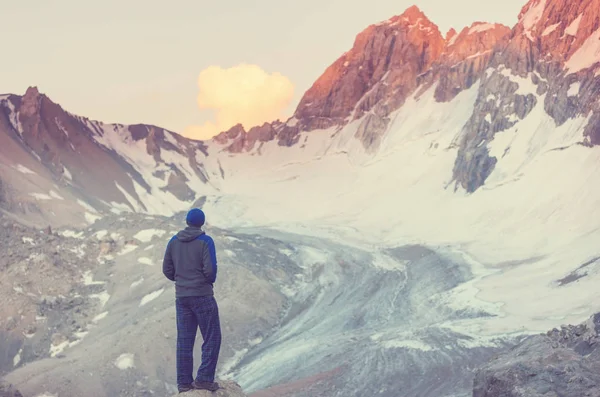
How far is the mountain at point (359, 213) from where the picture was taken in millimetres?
34062

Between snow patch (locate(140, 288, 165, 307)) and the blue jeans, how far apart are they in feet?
116

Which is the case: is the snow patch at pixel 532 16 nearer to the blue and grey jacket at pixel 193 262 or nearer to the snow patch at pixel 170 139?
the snow patch at pixel 170 139

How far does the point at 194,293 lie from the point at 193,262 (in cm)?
37

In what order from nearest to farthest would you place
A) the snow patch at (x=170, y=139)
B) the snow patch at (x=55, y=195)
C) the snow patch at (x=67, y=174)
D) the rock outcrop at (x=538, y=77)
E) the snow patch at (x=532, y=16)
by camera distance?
the snow patch at (x=55, y=195) → the rock outcrop at (x=538, y=77) → the snow patch at (x=532, y=16) → the snow patch at (x=67, y=174) → the snow patch at (x=170, y=139)

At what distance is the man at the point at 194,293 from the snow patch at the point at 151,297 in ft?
117

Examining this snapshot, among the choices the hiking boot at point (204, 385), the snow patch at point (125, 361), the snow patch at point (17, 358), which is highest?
the hiking boot at point (204, 385)

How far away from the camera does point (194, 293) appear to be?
7.51m

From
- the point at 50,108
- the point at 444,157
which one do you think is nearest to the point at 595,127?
the point at 444,157

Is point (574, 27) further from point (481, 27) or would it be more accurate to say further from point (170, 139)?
point (170, 139)

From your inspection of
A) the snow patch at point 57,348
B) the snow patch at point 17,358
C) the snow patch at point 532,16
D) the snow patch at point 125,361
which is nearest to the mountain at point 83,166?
the snow patch at point 57,348

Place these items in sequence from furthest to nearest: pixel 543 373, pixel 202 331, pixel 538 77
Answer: pixel 538 77 → pixel 543 373 → pixel 202 331

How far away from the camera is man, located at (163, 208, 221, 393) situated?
24.5 ft

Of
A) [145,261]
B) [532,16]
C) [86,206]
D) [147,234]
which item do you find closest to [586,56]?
[532,16]

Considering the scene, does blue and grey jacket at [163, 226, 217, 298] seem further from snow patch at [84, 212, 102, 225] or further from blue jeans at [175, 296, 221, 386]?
snow patch at [84, 212, 102, 225]
